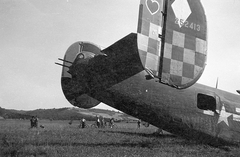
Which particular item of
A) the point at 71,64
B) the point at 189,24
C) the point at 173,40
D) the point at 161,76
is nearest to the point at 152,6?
the point at 173,40

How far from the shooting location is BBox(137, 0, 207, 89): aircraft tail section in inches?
182

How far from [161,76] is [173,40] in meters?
0.88

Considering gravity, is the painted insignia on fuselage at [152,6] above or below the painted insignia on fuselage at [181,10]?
below

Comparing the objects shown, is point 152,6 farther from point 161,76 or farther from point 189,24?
point 161,76

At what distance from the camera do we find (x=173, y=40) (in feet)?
16.9

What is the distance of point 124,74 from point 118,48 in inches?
39.7

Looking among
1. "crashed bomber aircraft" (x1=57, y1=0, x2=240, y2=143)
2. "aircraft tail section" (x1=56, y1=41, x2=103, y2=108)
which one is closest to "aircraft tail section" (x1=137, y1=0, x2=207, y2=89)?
"crashed bomber aircraft" (x1=57, y1=0, x2=240, y2=143)

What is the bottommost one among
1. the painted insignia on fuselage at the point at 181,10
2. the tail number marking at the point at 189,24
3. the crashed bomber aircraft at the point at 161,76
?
the crashed bomber aircraft at the point at 161,76

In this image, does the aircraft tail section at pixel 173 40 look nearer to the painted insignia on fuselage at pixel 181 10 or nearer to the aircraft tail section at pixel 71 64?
the painted insignia on fuselage at pixel 181 10

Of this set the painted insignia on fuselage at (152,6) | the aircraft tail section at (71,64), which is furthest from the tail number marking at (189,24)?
the aircraft tail section at (71,64)

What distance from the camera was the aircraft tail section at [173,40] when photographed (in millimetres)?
4629

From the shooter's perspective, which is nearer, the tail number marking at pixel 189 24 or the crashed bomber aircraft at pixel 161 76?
the crashed bomber aircraft at pixel 161 76

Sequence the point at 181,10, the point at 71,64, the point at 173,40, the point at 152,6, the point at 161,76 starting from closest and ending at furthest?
the point at 152,6 → the point at 161,76 → the point at 173,40 → the point at 181,10 → the point at 71,64

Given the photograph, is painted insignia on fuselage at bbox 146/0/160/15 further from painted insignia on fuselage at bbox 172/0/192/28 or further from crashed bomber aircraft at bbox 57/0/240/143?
painted insignia on fuselage at bbox 172/0/192/28
